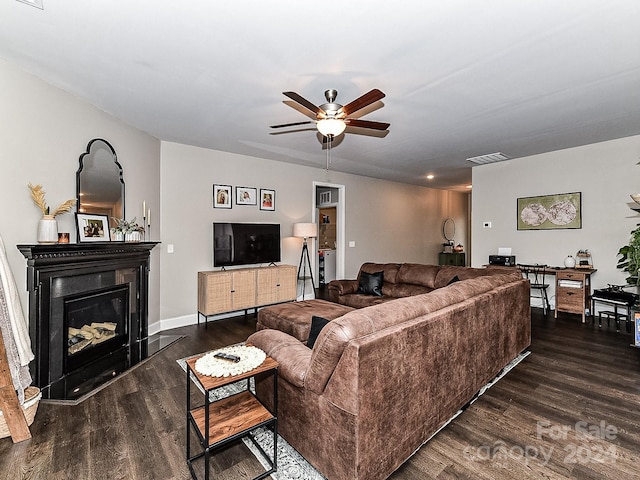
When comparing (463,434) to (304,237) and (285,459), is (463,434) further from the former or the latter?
(304,237)

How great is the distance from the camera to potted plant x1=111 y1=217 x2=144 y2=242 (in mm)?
3422

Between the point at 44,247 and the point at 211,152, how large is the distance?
2.80 m

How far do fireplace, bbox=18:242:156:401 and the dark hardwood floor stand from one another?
1.03ft

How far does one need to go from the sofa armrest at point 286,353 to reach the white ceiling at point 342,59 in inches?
78.7

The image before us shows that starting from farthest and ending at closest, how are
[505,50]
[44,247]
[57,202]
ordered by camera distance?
[57,202], [44,247], [505,50]

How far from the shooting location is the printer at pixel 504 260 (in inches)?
221

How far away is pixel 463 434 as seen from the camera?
80.0 inches

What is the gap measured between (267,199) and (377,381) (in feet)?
14.4

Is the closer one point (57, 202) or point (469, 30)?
point (469, 30)

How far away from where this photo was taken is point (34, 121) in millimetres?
2625

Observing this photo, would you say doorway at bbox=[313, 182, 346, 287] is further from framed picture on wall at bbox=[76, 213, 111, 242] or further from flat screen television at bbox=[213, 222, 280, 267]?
framed picture on wall at bbox=[76, 213, 111, 242]

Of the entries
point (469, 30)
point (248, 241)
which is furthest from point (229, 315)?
point (469, 30)

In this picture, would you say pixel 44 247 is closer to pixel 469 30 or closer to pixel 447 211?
pixel 469 30

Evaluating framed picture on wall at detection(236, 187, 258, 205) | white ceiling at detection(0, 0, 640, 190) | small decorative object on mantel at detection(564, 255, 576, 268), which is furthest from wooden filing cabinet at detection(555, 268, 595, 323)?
framed picture on wall at detection(236, 187, 258, 205)
